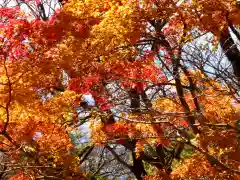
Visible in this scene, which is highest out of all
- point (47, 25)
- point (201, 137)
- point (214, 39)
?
point (47, 25)

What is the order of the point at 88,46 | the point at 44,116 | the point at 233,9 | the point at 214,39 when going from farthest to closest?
the point at 44,116 < the point at 88,46 < the point at 214,39 < the point at 233,9

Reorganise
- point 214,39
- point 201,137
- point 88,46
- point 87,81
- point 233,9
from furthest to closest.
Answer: point 87,81, point 88,46, point 214,39, point 201,137, point 233,9

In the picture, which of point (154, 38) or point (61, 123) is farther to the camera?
point (61, 123)

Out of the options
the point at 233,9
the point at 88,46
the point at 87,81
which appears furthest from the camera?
the point at 87,81

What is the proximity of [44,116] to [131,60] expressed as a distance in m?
2.64

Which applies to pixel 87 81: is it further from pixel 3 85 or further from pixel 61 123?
pixel 3 85

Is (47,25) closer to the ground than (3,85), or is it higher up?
higher up

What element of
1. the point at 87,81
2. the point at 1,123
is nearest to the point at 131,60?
the point at 87,81

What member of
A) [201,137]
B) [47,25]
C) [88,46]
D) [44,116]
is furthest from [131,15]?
[44,116]

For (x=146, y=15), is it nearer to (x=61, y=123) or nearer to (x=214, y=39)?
(x=214, y=39)

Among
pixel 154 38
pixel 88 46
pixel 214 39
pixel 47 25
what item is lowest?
pixel 214 39

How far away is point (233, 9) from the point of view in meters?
6.75

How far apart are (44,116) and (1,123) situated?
1.16 meters

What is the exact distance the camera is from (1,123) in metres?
9.25
